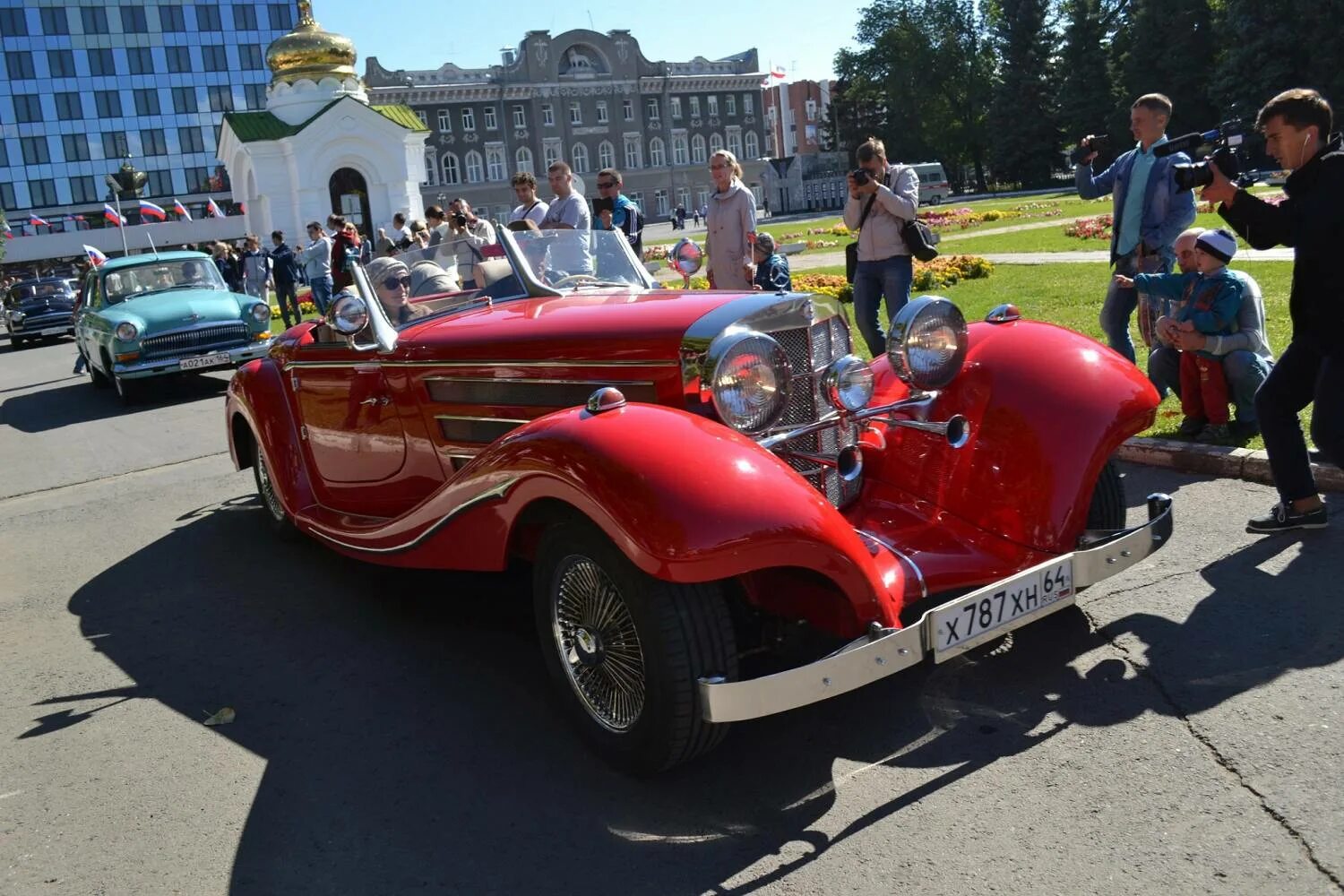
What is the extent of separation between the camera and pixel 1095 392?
415 centimetres

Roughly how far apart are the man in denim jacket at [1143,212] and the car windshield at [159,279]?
12.4 meters

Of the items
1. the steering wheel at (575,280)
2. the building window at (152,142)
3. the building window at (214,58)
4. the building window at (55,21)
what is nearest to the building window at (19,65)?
the building window at (55,21)

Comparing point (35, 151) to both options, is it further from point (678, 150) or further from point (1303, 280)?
point (1303, 280)

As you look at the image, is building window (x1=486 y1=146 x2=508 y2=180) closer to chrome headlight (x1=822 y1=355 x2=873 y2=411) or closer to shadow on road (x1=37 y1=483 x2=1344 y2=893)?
shadow on road (x1=37 y1=483 x2=1344 y2=893)

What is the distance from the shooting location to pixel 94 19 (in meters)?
80.4

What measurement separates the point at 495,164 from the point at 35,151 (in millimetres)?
32212

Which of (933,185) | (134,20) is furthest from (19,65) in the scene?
(933,185)

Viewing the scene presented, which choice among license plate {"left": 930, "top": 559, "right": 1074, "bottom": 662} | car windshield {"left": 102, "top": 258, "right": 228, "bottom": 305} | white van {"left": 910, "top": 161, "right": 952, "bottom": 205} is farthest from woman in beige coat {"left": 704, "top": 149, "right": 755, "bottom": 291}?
white van {"left": 910, "top": 161, "right": 952, "bottom": 205}

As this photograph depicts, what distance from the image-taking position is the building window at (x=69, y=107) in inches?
3152

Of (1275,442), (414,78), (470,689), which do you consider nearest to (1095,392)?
(1275,442)

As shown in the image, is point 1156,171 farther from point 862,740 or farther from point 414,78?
point 414,78

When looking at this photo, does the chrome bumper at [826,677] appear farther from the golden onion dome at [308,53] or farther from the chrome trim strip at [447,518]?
the golden onion dome at [308,53]

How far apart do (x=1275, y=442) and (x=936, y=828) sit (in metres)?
2.86

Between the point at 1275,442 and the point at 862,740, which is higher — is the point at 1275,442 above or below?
above
